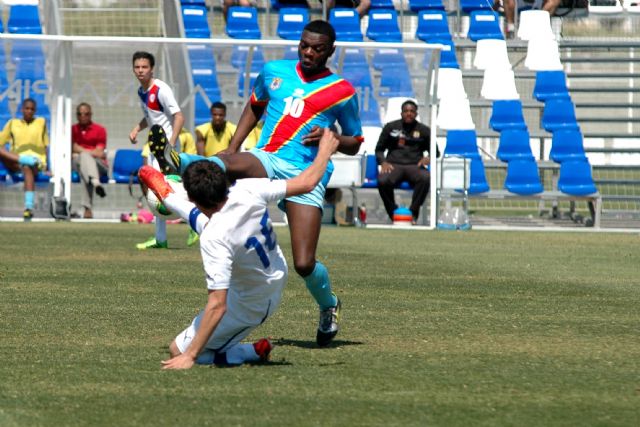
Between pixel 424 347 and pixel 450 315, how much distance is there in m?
1.77

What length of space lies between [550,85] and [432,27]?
9.24 feet

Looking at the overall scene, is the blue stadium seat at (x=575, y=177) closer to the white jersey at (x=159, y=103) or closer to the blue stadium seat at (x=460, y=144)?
the blue stadium seat at (x=460, y=144)

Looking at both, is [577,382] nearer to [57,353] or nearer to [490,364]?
[490,364]

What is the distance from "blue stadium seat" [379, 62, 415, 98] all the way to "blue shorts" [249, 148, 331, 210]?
1479 cm

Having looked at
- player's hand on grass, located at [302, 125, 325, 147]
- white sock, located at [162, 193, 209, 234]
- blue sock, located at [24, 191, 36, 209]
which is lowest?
blue sock, located at [24, 191, 36, 209]

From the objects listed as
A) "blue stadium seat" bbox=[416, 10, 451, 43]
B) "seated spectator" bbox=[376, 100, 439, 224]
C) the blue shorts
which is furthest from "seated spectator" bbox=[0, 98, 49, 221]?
the blue shorts

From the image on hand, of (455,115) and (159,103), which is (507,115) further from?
(159,103)

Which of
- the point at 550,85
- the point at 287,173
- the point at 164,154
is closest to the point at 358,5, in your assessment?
the point at 550,85

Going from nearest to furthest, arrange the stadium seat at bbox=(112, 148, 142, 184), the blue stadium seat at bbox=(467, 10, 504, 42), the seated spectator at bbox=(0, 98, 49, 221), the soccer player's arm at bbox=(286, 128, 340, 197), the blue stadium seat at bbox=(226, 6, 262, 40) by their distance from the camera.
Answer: the soccer player's arm at bbox=(286, 128, 340, 197)
the seated spectator at bbox=(0, 98, 49, 221)
the stadium seat at bbox=(112, 148, 142, 184)
the blue stadium seat at bbox=(226, 6, 262, 40)
the blue stadium seat at bbox=(467, 10, 504, 42)

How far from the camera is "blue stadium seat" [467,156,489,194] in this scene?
22938 mm

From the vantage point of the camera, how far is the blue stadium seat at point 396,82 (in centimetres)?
2255

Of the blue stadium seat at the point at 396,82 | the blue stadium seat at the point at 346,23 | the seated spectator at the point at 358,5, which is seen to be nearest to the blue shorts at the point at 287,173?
the blue stadium seat at the point at 396,82

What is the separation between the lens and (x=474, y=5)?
93.1 ft

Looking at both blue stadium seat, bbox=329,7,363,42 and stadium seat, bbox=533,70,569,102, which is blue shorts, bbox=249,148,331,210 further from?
blue stadium seat, bbox=329,7,363,42
